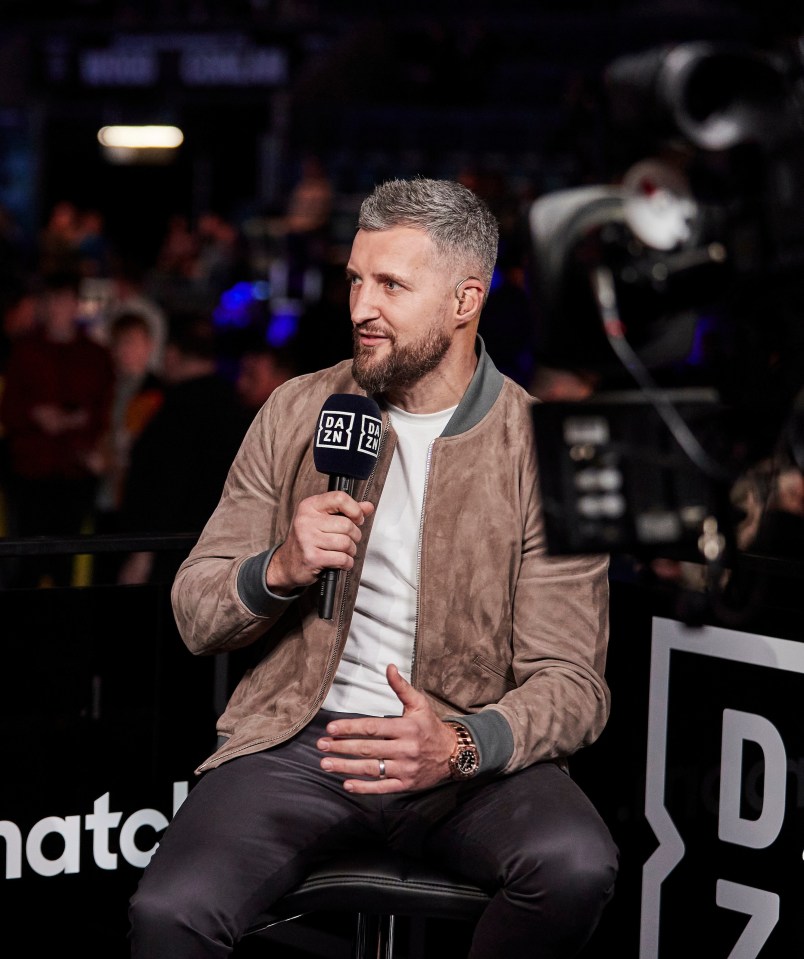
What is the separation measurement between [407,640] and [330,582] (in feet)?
1.02

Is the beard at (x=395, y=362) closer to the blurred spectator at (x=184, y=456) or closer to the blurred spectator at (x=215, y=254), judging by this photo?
the blurred spectator at (x=184, y=456)

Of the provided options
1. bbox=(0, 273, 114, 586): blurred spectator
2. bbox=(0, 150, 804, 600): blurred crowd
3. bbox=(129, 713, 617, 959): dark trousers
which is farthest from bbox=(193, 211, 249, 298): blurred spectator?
bbox=(129, 713, 617, 959): dark trousers

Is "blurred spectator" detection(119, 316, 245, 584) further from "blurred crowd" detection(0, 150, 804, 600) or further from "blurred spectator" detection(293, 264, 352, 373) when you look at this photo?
"blurred spectator" detection(293, 264, 352, 373)

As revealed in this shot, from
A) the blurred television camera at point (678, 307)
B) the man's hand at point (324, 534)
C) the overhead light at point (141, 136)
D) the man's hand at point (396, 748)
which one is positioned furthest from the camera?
the overhead light at point (141, 136)

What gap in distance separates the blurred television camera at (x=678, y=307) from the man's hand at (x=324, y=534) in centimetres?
53

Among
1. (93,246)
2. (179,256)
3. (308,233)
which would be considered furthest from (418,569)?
(93,246)

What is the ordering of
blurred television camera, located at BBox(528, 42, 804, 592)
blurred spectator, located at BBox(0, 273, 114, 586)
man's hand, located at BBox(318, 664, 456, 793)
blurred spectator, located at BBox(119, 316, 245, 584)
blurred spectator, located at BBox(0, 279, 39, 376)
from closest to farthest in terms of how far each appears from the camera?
blurred television camera, located at BBox(528, 42, 804, 592)
man's hand, located at BBox(318, 664, 456, 793)
blurred spectator, located at BBox(119, 316, 245, 584)
blurred spectator, located at BBox(0, 273, 114, 586)
blurred spectator, located at BBox(0, 279, 39, 376)

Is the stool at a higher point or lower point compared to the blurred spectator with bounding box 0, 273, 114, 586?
lower

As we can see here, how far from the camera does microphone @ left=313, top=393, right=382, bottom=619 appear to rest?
232 cm

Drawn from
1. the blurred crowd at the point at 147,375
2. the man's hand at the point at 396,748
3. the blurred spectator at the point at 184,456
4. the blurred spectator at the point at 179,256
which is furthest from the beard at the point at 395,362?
the blurred spectator at the point at 179,256

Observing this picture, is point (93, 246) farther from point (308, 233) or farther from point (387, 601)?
point (387, 601)

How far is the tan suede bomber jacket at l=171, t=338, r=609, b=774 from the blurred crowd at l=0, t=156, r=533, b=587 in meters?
0.40

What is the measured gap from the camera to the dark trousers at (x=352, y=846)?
2.18m

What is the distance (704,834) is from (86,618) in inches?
50.8
